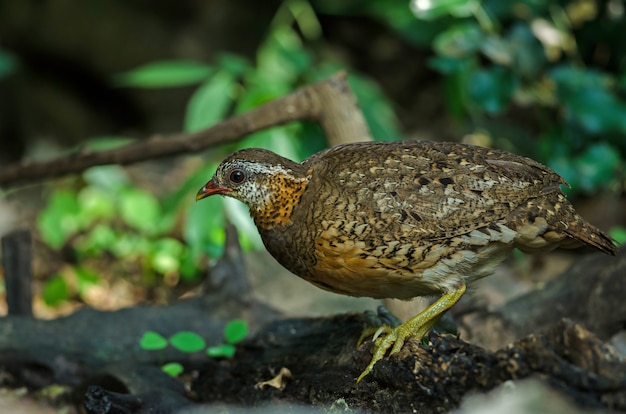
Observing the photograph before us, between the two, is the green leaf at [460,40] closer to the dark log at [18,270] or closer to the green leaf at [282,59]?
the green leaf at [282,59]

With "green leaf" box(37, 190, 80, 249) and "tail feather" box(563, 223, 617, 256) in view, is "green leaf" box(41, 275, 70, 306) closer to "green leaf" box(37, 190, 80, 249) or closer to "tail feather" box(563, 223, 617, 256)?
"green leaf" box(37, 190, 80, 249)

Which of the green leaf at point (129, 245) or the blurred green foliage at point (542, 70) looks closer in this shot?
the blurred green foliage at point (542, 70)

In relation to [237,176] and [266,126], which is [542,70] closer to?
[266,126]

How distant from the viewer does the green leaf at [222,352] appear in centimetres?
386

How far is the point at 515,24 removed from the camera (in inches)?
257

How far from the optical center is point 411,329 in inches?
122

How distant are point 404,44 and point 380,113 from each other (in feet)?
7.00

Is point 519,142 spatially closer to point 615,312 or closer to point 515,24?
point 515,24

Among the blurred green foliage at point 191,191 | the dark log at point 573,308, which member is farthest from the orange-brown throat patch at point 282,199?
the blurred green foliage at point 191,191

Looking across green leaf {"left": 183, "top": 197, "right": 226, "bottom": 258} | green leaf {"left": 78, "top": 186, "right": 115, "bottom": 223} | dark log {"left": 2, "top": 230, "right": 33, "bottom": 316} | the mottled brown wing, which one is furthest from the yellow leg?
green leaf {"left": 78, "top": 186, "right": 115, "bottom": 223}

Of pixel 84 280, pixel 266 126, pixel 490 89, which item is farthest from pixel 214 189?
pixel 84 280

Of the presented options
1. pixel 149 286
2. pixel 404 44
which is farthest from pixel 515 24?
pixel 149 286

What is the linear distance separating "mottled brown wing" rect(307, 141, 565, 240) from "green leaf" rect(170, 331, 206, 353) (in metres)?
1.09

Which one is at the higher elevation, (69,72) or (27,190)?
(69,72)
